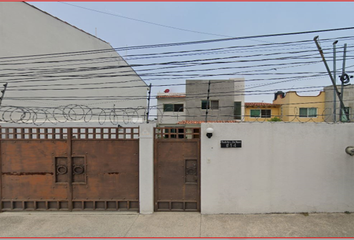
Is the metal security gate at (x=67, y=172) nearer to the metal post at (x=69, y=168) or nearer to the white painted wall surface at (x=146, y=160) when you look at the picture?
the metal post at (x=69, y=168)

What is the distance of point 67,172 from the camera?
14.4 ft

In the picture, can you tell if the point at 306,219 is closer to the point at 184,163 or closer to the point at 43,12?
the point at 184,163

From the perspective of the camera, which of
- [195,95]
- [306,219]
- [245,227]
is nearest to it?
[245,227]

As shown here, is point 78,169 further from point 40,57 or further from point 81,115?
point 40,57

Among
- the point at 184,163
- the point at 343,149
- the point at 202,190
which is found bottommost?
the point at 202,190

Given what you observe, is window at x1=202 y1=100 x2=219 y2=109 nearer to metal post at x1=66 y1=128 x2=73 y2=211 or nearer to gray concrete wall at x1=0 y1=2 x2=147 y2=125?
gray concrete wall at x1=0 y1=2 x2=147 y2=125

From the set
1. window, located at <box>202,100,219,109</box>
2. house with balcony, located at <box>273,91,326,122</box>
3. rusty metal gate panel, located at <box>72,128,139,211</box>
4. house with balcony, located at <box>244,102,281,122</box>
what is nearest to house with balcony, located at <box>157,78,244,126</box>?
window, located at <box>202,100,219,109</box>

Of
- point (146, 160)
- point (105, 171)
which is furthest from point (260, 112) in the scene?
point (105, 171)

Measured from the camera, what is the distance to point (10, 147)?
14.3 ft

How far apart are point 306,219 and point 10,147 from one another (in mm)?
7945

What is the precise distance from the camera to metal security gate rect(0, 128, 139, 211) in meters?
4.36

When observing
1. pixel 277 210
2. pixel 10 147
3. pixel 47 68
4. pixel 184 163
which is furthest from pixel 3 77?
pixel 277 210

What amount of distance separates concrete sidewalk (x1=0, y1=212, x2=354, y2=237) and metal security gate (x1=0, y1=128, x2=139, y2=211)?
0.87 ft

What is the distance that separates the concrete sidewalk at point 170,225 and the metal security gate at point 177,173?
0.28 meters
